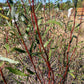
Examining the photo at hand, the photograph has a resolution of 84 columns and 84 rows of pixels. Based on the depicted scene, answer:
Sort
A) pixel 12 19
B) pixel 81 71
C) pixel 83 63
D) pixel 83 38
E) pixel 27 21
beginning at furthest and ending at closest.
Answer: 1. pixel 83 38
2. pixel 83 63
3. pixel 81 71
4. pixel 27 21
5. pixel 12 19

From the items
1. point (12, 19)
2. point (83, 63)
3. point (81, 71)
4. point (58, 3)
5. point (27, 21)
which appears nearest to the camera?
point (12, 19)

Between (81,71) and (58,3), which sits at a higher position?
(58,3)

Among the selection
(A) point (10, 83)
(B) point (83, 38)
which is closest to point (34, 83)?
(A) point (10, 83)

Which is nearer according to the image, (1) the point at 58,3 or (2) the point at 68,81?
(1) the point at 58,3

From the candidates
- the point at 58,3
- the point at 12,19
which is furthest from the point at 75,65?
the point at 12,19

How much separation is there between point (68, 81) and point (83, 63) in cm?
62

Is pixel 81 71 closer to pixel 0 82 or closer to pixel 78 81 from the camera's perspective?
pixel 78 81

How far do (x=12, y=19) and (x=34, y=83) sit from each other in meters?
1.31

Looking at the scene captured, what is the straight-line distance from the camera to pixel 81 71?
1.78m

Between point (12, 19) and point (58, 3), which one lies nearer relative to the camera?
point (12, 19)

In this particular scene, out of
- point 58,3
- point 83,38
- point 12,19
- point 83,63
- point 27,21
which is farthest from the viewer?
point 83,38

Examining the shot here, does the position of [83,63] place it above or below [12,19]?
below

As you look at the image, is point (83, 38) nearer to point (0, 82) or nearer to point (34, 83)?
point (34, 83)

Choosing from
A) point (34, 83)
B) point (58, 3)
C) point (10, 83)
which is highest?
point (58, 3)
